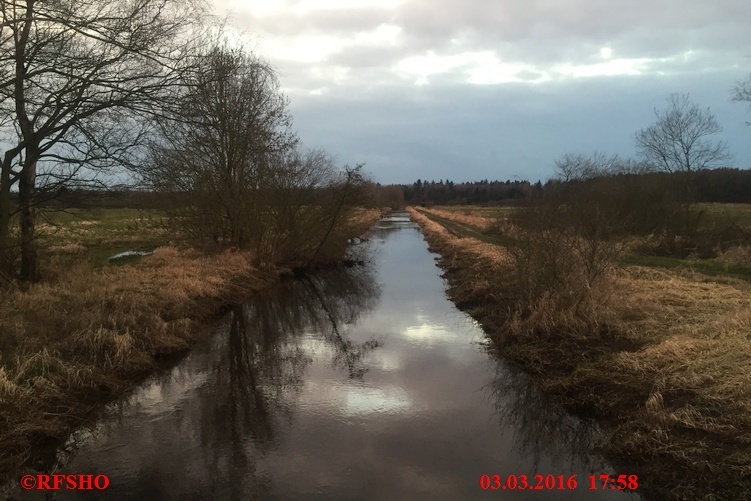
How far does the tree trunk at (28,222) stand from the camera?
445 inches

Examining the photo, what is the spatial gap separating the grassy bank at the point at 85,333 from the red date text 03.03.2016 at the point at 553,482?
5.43 meters

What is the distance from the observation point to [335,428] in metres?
6.70

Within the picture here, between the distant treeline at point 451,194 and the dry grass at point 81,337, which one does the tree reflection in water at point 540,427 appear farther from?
the distant treeline at point 451,194

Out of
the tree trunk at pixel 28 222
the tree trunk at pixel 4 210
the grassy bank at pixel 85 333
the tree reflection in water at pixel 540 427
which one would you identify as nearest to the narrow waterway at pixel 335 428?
the tree reflection in water at pixel 540 427

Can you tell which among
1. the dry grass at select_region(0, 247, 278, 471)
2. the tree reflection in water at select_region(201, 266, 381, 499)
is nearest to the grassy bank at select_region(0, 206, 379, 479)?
the dry grass at select_region(0, 247, 278, 471)

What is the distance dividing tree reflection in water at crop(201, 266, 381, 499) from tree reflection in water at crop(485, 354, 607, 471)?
8.81 ft

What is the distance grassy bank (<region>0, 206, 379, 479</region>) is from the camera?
20.8 ft

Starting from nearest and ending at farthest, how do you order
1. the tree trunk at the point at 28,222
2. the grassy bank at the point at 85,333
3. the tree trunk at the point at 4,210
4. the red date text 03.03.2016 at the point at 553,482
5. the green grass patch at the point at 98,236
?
the red date text 03.03.2016 at the point at 553,482
the grassy bank at the point at 85,333
the tree trunk at the point at 4,210
the tree trunk at the point at 28,222
the green grass patch at the point at 98,236

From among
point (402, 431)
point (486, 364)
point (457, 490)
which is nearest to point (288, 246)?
point (486, 364)

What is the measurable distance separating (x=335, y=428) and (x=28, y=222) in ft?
33.5

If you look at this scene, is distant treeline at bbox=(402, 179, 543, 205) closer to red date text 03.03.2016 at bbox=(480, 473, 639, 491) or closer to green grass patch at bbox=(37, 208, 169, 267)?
green grass patch at bbox=(37, 208, 169, 267)

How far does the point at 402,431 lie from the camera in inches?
261

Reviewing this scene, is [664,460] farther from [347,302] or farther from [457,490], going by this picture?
[347,302]

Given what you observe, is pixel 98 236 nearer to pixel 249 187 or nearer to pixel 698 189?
pixel 249 187
